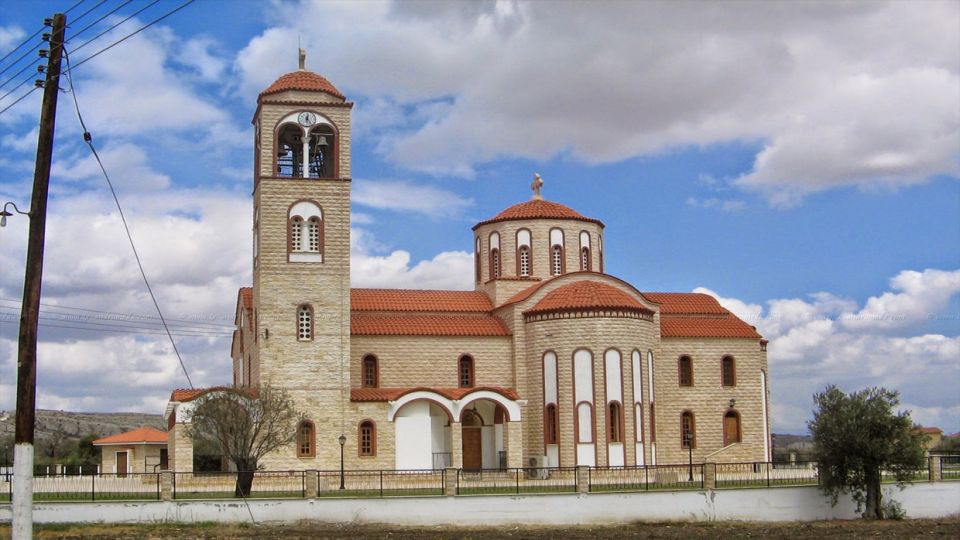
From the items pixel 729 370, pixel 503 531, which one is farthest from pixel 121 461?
pixel 729 370

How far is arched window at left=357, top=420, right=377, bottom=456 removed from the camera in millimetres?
36406

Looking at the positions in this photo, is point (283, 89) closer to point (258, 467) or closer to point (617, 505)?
point (258, 467)

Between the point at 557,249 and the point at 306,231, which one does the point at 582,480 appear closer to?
the point at 306,231

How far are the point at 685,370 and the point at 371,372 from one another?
12.0 m

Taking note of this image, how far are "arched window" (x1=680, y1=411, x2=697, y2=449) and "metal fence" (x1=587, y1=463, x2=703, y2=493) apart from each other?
12.6 ft

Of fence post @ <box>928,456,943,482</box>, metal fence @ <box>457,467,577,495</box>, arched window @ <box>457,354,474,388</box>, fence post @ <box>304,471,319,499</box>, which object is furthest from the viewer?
arched window @ <box>457,354,474,388</box>

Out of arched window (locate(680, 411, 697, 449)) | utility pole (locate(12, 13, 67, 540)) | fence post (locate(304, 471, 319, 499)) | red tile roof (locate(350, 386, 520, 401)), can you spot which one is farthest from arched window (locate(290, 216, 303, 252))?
utility pole (locate(12, 13, 67, 540))

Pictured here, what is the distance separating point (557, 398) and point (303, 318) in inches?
358

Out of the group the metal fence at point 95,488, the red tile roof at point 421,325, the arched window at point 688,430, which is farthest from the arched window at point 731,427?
the metal fence at point 95,488

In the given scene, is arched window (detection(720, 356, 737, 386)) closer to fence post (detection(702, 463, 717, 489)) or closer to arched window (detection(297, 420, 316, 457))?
fence post (detection(702, 463, 717, 489))

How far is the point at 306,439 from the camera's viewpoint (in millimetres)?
36000

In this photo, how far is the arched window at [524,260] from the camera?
144ft

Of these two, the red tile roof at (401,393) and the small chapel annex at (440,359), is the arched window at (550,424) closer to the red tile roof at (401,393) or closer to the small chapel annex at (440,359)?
the small chapel annex at (440,359)

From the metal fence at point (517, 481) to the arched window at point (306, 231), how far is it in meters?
9.30
